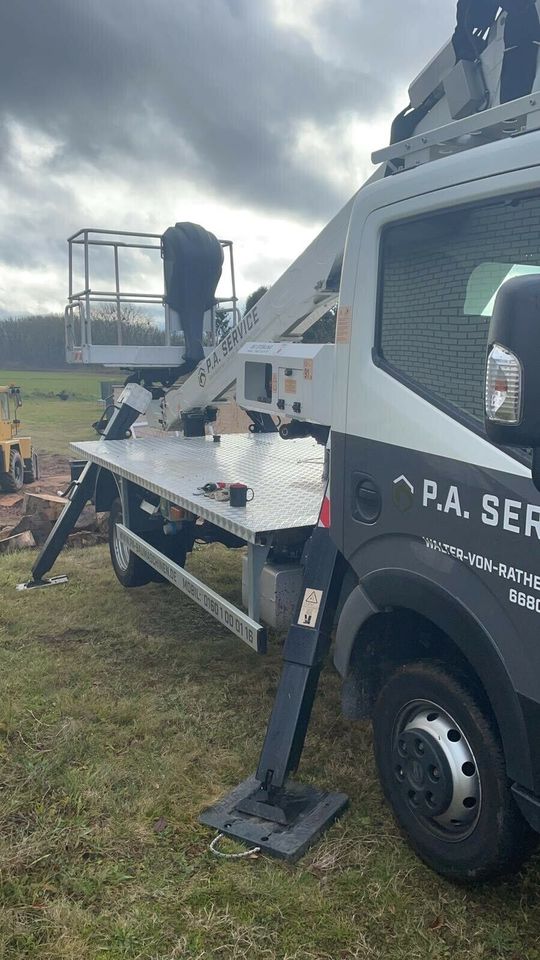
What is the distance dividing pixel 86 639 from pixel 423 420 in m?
3.68

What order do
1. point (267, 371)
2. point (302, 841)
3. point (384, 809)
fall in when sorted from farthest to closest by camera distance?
point (267, 371) < point (384, 809) < point (302, 841)

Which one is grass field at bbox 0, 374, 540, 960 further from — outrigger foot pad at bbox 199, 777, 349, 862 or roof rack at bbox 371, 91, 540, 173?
roof rack at bbox 371, 91, 540, 173

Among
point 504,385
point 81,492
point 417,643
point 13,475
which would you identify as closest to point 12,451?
point 13,475

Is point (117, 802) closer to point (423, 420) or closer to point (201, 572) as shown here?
point (423, 420)

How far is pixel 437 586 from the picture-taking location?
2.48m

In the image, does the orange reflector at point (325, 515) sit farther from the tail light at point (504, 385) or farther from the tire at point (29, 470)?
the tire at point (29, 470)

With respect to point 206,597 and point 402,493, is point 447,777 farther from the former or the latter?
point 206,597

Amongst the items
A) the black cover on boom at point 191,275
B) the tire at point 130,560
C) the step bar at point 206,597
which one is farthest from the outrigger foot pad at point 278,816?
the black cover on boom at point 191,275

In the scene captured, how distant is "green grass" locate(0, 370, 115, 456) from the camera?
2303 cm

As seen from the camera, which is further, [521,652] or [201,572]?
[201,572]

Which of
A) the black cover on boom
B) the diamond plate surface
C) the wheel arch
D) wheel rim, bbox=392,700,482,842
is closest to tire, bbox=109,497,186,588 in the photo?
the diamond plate surface

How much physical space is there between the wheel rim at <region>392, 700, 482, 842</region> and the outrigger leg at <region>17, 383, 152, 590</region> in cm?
441

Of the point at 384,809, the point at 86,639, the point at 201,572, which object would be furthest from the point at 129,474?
the point at 384,809

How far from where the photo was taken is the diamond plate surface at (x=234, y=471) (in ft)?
13.2
